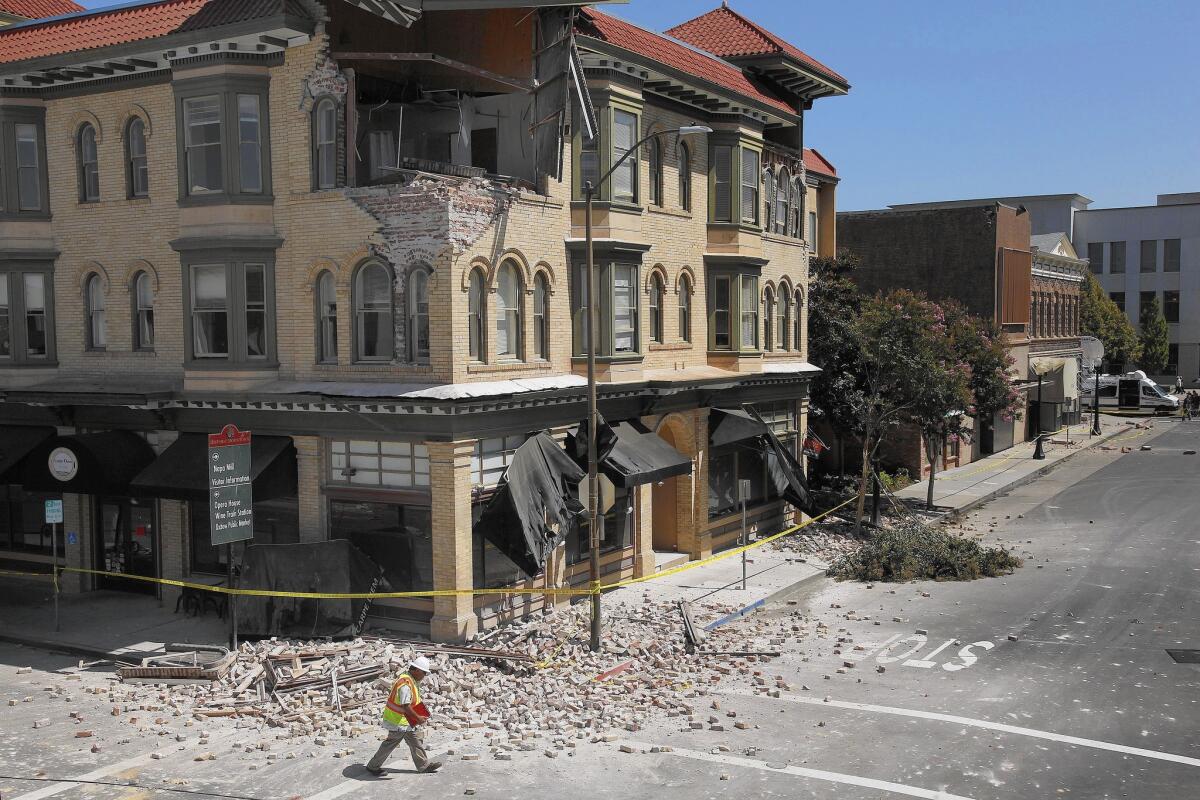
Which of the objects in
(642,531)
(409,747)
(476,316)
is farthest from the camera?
(642,531)

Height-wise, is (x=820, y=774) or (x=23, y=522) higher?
(x=23, y=522)

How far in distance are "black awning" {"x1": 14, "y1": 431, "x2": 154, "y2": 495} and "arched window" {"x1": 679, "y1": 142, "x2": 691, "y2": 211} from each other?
44.4 ft

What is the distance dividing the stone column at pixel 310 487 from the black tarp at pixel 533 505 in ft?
10.7

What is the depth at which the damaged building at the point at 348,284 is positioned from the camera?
2034cm

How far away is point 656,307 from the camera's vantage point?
88.1ft

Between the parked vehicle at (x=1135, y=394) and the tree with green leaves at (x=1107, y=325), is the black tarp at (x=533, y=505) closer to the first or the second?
the parked vehicle at (x=1135, y=394)

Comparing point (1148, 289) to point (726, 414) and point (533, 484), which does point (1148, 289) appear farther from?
point (533, 484)

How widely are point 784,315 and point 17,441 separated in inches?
785

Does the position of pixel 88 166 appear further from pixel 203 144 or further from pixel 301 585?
pixel 301 585

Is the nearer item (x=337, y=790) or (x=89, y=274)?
(x=337, y=790)

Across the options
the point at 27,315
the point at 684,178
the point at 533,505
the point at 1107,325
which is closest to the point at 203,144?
the point at 27,315

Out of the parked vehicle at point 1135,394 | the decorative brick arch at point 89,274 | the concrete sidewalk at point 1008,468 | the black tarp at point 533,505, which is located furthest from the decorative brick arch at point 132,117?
the parked vehicle at point 1135,394

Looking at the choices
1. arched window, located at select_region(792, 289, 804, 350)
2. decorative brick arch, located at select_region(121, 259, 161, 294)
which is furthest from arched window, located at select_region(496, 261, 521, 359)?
arched window, located at select_region(792, 289, 804, 350)

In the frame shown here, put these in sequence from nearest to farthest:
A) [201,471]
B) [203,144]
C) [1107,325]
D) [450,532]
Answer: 1. [450,532]
2. [201,471]
3. [203,144]
4. [1107,325]
